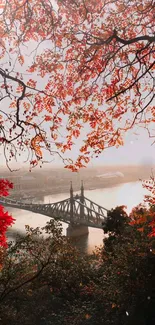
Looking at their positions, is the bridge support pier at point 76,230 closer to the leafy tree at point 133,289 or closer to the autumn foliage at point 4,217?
the leafy tree at point 133,289

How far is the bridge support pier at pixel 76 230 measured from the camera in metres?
29.3

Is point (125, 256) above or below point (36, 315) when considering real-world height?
above

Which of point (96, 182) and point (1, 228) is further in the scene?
point (96, 182)

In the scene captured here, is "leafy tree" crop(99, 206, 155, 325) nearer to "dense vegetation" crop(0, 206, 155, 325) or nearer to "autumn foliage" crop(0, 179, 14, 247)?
"dense vegetation" crop(0, 206, 155, 325)

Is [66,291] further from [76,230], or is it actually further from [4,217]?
[76,230]

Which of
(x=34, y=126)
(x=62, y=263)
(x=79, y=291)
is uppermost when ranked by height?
(x=34, y=126)

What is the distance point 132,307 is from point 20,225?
28.2m

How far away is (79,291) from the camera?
6527 mm

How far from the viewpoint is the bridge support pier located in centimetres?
2933

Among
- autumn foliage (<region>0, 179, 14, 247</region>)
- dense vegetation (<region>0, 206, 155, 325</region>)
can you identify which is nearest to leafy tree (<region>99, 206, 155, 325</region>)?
dense vegetation (<region>0, 206, 155, 325</region>)

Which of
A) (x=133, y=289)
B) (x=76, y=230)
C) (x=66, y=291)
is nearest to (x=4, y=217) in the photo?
(x=133, y=289)

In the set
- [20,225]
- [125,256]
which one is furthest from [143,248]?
[20,225]

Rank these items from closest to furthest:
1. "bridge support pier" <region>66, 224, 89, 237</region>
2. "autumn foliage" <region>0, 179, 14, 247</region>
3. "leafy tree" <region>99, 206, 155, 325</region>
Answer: "autumn foliage" <region>0, 179, 14, 247</region> → "leafy tree" <region>99, 206, 155, 325</region> → "bridge support pier" <region>66, 224, 89, 237</region>

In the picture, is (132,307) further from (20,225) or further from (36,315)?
(20,225)
